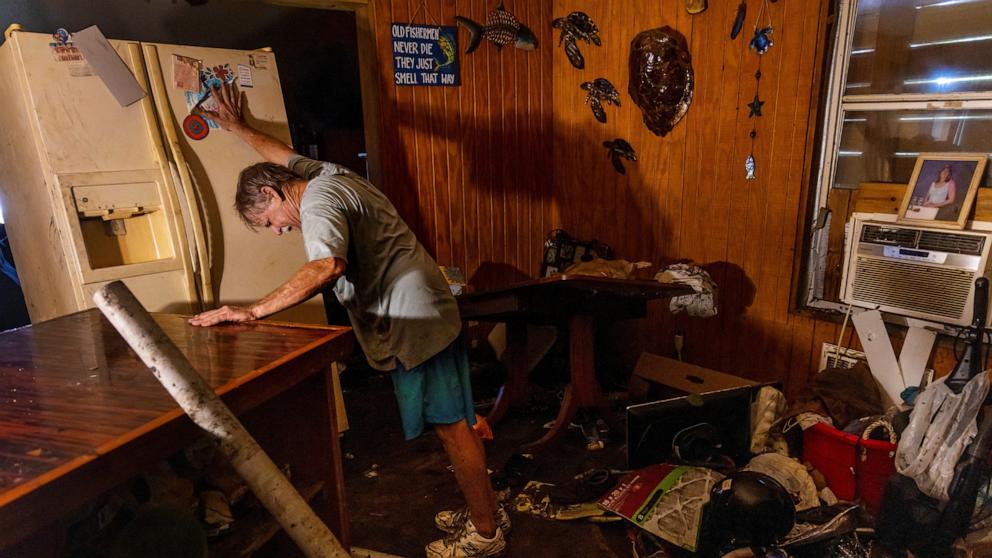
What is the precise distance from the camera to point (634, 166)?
11.6ft

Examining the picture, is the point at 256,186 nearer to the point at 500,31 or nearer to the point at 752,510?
the point at 752,510

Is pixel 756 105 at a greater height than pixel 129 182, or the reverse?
pixel 756 105

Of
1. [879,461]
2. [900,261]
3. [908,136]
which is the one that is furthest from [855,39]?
[879,461]

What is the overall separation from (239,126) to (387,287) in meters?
1.13

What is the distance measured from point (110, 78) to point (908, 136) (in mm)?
3265

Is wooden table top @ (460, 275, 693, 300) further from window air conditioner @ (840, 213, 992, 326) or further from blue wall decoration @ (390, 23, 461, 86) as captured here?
blue wall decoration @ (390, 23, 461, 86)

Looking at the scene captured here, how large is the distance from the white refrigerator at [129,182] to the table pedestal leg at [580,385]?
1.35m

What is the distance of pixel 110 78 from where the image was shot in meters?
2.15

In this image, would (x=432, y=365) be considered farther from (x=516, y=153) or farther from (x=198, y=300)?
(x=516, y=153)

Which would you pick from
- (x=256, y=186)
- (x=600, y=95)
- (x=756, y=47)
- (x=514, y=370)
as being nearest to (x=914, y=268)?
(x=756, y=47)

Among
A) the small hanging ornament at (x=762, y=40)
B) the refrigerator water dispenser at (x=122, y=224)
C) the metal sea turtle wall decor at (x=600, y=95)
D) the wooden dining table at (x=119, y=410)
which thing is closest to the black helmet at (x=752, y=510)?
the wooden dining table at (x=119, y=410)

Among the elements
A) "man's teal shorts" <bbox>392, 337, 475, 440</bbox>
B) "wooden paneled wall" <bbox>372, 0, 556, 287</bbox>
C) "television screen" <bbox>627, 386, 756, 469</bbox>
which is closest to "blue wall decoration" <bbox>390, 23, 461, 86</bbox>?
"wooden paneled wall" <bbox>372, 0, 556, 287</bbox>

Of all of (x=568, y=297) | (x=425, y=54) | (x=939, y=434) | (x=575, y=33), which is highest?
(x=575, y=33)

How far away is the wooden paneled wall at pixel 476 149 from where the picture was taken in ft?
11.3
